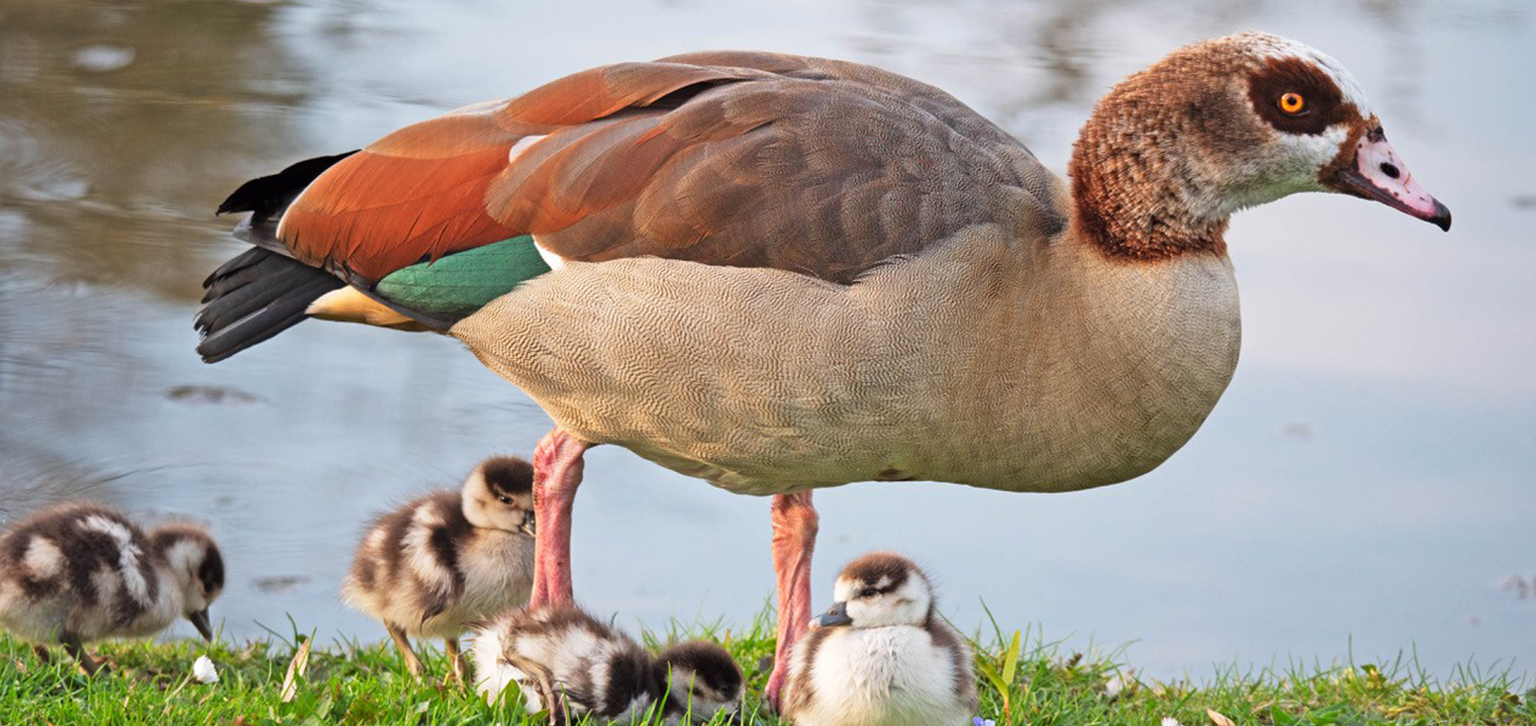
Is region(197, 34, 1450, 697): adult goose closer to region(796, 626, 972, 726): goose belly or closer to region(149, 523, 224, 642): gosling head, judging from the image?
region(796, 626, 972, 726): goose belly

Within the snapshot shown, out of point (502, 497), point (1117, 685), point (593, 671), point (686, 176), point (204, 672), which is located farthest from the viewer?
point (502, 497)

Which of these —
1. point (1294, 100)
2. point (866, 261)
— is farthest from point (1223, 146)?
point (866, 261)

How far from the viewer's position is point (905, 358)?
15.2ft

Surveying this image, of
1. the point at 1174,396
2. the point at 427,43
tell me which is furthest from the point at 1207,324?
the point at 427,43

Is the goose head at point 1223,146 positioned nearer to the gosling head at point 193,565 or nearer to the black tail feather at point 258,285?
the black tail feather at point 258,285

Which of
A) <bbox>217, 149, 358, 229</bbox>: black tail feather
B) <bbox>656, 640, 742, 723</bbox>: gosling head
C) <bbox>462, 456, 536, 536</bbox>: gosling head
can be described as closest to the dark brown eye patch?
<bbox>656, 640, 742, 723</bbox>: gosling head

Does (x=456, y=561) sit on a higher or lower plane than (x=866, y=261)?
lower

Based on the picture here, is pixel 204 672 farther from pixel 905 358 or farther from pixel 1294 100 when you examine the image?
pixel 1294 100

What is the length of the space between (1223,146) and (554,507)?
2.02 m

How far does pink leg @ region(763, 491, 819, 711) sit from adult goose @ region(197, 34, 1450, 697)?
1.36 feet

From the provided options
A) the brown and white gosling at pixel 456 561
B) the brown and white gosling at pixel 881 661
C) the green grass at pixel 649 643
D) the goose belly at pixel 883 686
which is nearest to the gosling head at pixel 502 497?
the brown and white gosling at pixel 456 561

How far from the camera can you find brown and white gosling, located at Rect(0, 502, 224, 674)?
5.00 m

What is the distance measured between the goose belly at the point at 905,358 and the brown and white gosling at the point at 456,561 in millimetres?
713

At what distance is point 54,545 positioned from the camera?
5164 mm
